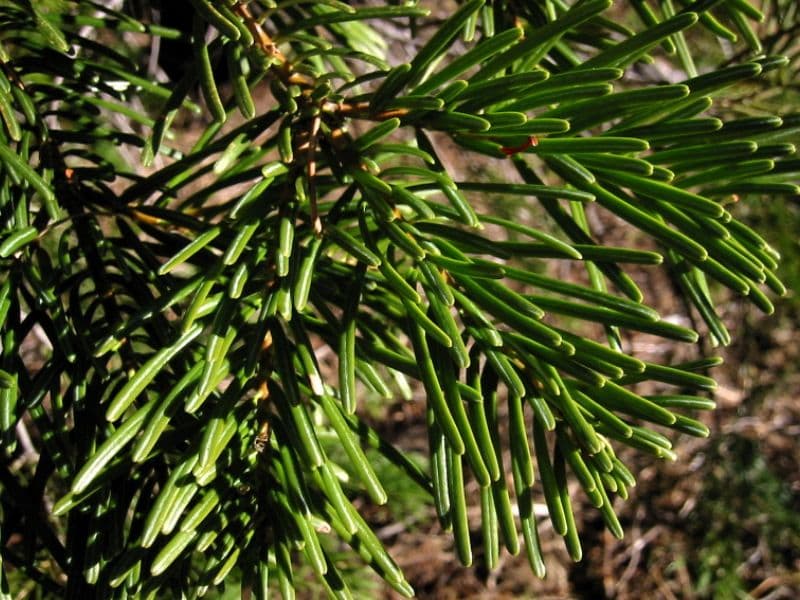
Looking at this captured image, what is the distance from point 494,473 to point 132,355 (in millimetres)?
279

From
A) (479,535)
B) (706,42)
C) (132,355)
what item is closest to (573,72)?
(132,355)

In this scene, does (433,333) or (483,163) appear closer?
(433,333)

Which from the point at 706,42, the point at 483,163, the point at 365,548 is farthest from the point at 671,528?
the point at 365,548

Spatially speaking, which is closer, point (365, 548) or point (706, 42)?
point (365, 548)

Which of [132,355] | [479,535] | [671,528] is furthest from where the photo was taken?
[671,528]

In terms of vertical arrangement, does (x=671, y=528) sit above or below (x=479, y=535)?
below

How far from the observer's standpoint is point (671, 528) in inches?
75.9

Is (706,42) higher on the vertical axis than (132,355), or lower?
lower

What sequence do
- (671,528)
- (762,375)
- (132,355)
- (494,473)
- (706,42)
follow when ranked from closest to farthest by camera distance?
(494,473), (132,355), (671,528), (762,375), (706,42)

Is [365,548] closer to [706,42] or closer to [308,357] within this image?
[308,357]

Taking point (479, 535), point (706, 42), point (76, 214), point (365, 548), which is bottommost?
point (479, 535)

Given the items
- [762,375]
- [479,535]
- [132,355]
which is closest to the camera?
[132,355]

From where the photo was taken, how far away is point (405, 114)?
21.2 inches

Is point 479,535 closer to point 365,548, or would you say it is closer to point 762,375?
point 762,375
